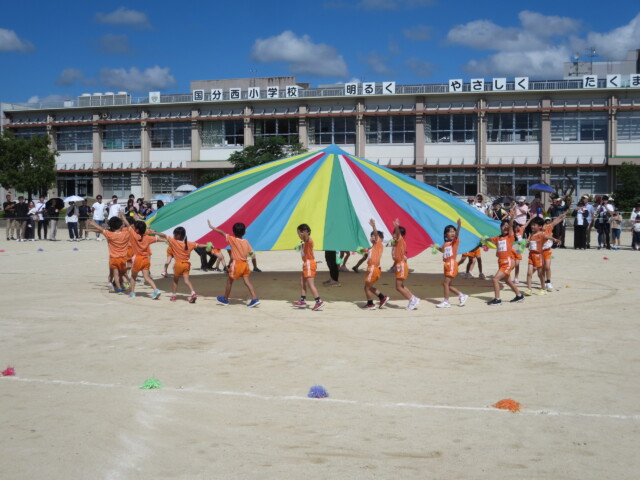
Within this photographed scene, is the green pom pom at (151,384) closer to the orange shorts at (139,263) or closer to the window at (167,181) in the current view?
the orange shorts at (139,263)

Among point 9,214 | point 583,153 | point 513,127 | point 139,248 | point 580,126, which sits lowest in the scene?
point 139,248

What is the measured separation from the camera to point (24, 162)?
149 feet

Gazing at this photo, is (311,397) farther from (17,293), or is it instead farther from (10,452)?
(17,293)

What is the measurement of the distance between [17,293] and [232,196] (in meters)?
3.89

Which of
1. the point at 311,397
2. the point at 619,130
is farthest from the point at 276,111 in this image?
the point at 311,397

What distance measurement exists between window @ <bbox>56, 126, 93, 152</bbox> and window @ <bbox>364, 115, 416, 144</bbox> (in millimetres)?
21223

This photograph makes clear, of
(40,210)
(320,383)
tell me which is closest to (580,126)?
(40,210)

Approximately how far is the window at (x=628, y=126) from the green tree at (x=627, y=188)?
9.30ft

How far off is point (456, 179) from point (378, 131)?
20.0 ft

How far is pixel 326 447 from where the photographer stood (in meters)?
4.62

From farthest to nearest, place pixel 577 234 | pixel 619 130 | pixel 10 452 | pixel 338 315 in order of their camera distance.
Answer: pixel 619 130 → pixel 577 234 → pixel 338 315 → pixel 10 452

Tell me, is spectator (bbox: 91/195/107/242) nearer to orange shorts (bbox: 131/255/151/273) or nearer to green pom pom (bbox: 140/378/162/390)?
orange shorts (bbox: 131/255/151/273)

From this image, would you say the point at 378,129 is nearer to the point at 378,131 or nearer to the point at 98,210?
the point at 378,131

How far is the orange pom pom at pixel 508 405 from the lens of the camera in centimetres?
539
